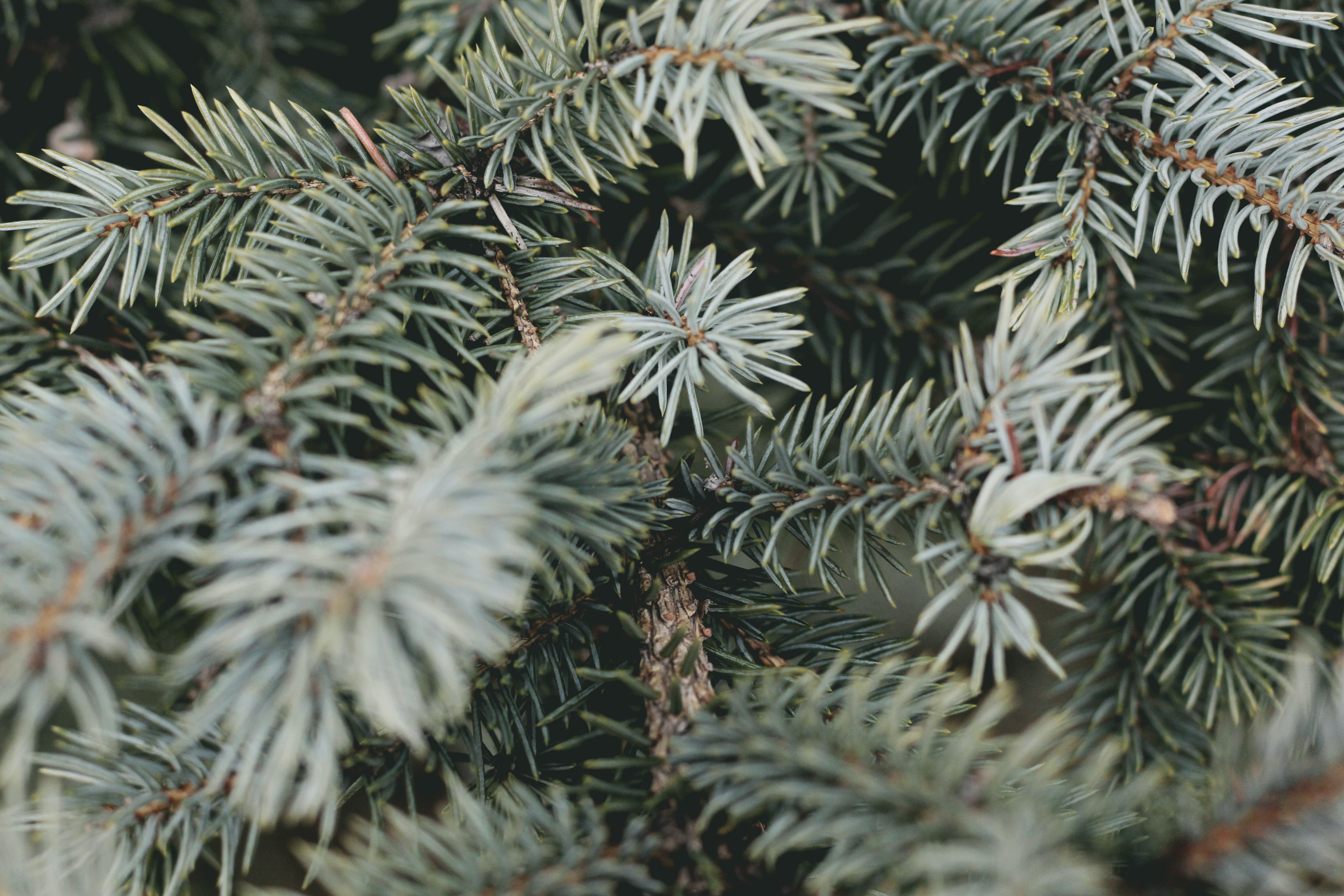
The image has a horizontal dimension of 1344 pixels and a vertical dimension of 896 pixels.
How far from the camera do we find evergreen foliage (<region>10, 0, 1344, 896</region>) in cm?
24

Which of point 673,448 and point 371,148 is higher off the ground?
point 371,148

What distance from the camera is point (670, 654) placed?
1.10 feet

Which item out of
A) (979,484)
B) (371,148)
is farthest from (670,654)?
(371,148)

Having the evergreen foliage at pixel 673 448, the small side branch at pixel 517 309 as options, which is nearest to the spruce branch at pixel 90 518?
the evergreen foliage at pixel 673 448

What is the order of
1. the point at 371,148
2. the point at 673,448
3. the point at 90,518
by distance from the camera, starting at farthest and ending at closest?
the point at 673,448 < the point at 371,148 < the point at 90,518

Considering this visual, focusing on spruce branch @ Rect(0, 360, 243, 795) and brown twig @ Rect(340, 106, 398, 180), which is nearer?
spruce branch @ Rect(0, 360, 243, 795)

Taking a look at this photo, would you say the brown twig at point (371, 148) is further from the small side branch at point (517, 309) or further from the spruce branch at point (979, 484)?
the spruce branch at point (979, 484)

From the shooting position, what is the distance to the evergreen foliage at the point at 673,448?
0.78 ft

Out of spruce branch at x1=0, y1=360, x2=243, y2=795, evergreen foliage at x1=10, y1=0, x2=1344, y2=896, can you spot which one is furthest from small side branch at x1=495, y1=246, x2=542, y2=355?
spruce branch at x1=0, y1=360, x2=243, y2=795

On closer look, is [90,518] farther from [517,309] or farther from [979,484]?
[979,484]

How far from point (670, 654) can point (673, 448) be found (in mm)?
169

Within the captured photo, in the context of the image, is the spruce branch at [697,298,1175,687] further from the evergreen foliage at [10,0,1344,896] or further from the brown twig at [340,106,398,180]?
the brown twig at [340,106,398,180]

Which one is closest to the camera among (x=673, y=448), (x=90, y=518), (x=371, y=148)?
(x=90, y=518)

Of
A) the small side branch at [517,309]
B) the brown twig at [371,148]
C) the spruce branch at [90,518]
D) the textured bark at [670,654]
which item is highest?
the brown twig at [371,148]
